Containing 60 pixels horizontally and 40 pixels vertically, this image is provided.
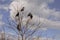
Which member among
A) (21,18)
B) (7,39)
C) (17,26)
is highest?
(21,18)

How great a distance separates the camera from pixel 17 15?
8398 mm

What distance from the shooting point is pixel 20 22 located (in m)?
8.18

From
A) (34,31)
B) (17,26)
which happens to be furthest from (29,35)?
(17,26)

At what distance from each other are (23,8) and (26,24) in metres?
1.31

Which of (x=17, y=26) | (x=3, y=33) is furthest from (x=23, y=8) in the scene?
(x=3, y=33)

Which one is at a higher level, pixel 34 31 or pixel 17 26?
pixel 17 26

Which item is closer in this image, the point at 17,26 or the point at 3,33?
the point at 17,26

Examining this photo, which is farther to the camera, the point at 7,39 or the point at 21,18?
the point at 7,39

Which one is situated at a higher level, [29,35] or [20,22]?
[20,22]

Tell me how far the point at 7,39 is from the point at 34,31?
2345 millimetres

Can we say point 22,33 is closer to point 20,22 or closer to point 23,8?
point 20,22

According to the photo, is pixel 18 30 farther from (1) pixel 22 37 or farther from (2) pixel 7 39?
(2) pixel 7 39

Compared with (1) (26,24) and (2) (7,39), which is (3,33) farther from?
(1) (26,24)

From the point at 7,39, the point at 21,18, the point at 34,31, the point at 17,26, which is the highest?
the point at 21,18
